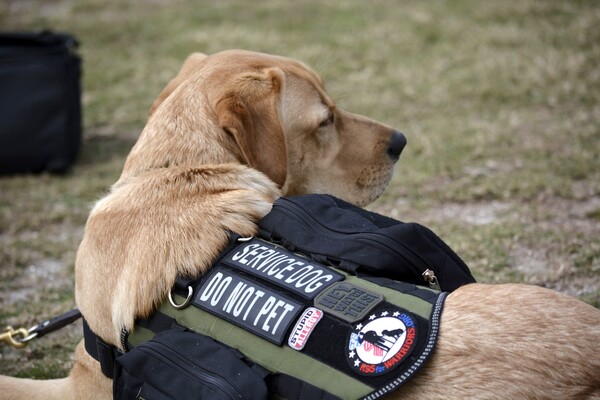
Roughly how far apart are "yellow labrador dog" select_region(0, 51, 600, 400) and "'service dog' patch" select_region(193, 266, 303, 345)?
4.7 inches

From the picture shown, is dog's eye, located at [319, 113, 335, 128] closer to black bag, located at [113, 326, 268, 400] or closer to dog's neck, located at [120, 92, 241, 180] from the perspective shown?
dog's neck, located at [120, 92, 241, 180]

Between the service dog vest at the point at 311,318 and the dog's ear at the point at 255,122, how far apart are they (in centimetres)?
55

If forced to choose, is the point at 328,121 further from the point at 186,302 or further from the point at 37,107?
the point at 37,107

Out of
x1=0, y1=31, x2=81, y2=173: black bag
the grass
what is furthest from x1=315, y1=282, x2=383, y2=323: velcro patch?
x1=0, y1=31, x2=81, y2=173: black bag

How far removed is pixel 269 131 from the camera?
120 inches

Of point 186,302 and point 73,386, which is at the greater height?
point 186,302

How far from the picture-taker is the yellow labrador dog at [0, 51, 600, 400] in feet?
6.79

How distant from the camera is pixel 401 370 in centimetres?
206

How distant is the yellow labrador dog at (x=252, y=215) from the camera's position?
2068 mm

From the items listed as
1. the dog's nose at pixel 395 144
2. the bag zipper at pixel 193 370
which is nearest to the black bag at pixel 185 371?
the bag zipper at pixel 193 370

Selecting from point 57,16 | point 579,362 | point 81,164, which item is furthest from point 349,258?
point 57,16

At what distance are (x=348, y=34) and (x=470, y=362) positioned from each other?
853 cm

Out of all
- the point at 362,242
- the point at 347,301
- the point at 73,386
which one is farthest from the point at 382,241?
the point at 73,386

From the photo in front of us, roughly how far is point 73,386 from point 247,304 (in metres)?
1.10
